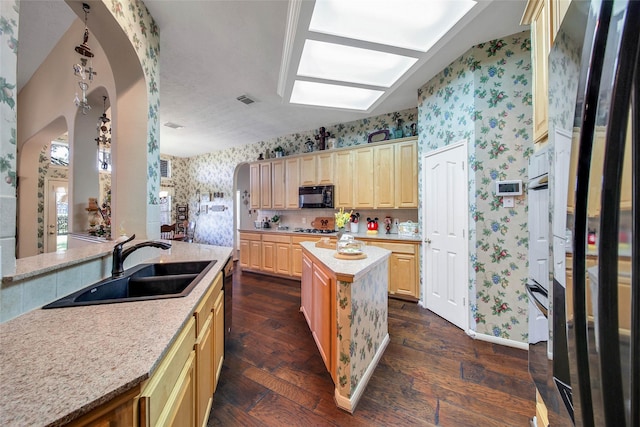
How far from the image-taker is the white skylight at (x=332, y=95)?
2757 mm

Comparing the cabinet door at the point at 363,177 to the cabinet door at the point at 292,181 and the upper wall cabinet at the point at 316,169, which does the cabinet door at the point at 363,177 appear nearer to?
the upper wall cabinet at the point at 316,169

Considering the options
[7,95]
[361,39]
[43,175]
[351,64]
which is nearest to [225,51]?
[351,64]

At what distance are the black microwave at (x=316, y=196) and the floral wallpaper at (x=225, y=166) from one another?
94cm

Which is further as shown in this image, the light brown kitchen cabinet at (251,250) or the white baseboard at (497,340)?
the light brown kitchen cabinet at (251,250)

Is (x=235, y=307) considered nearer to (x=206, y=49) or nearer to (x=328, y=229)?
(x=328, y=229)

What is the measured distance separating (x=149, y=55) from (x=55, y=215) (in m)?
4.80

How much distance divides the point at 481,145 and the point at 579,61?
2.22 meters

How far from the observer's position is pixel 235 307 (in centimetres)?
302

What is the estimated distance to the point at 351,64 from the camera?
7.54ft

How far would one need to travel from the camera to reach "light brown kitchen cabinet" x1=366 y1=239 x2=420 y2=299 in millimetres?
3117

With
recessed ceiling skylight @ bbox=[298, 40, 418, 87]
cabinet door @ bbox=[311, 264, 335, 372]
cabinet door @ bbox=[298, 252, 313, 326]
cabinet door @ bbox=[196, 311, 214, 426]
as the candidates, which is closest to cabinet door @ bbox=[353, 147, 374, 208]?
recessed ceiling skylight @ bbox=[298, 40, 418, 87]

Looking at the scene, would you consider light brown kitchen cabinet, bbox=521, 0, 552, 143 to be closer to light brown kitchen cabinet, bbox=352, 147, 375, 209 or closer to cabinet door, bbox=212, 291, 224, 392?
cabinet door, bbox=212, 291, 224, 392

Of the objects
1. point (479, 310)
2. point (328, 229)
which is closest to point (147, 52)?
point (328, 229)

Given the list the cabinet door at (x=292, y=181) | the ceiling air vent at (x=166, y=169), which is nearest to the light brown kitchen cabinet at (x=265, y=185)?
the cabinet door at (x=292, y=181)
